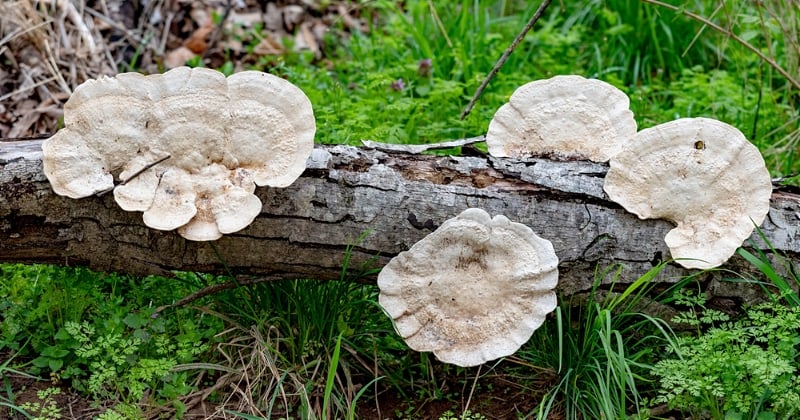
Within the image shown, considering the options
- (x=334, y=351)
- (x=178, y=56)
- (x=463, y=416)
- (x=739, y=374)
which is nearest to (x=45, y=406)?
(x=334, y=351)

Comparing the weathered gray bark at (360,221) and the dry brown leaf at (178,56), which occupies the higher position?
the weathered gray bark at (360,221)

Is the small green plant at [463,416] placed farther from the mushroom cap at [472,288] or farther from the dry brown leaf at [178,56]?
the dry brown leaf at [178,56]

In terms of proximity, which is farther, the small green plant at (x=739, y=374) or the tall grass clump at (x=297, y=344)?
the tall grass clump at (x=297, y=344)

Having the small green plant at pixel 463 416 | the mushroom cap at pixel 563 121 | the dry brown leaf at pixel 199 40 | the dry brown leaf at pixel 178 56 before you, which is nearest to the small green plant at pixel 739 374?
the small green plant at pixel 463 416

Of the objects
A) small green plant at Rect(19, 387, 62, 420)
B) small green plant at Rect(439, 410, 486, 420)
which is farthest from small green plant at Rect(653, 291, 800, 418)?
small green plant at Rect(19, 387, 62, 420)

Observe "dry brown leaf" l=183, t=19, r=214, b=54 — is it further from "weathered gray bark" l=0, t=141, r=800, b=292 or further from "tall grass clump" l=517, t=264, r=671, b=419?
"tall grass clump" l=517, t=264, r=671, b=419

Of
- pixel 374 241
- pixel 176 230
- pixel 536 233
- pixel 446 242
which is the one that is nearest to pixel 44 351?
pixel 176 230

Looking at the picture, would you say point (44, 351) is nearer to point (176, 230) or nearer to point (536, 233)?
point (176, 230)

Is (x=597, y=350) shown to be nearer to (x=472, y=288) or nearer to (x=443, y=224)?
(x=472, y=288)
